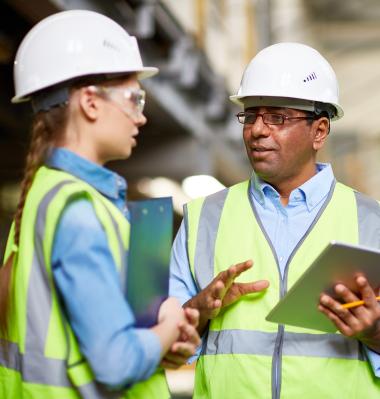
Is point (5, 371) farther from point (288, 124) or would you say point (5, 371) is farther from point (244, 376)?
point (288, 124)

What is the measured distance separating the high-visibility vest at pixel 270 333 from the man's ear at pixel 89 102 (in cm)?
115

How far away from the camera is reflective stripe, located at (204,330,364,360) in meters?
3.39

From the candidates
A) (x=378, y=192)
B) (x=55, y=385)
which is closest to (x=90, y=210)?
(x=55, y=385)

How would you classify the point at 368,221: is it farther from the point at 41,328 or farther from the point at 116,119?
the point at 41,328

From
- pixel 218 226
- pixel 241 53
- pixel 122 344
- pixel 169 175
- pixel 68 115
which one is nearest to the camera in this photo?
pixel 122 344

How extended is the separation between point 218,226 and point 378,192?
2377 cm

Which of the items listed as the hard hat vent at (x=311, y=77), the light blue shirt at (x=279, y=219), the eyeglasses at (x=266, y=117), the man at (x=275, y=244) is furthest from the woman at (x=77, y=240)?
the hard hat vent at (x=311, y=77)

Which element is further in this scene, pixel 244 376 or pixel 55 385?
pixel 244 376

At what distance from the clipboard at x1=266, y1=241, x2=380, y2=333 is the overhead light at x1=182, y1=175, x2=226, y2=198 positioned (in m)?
8.45

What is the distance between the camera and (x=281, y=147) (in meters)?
3.64

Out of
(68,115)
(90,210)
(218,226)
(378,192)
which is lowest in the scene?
(378,192)

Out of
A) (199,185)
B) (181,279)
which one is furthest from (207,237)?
(199,185)

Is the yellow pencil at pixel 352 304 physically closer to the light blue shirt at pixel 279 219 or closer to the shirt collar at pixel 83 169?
the light blue shirt at pixel 279 219

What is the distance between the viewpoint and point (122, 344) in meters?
2.31
